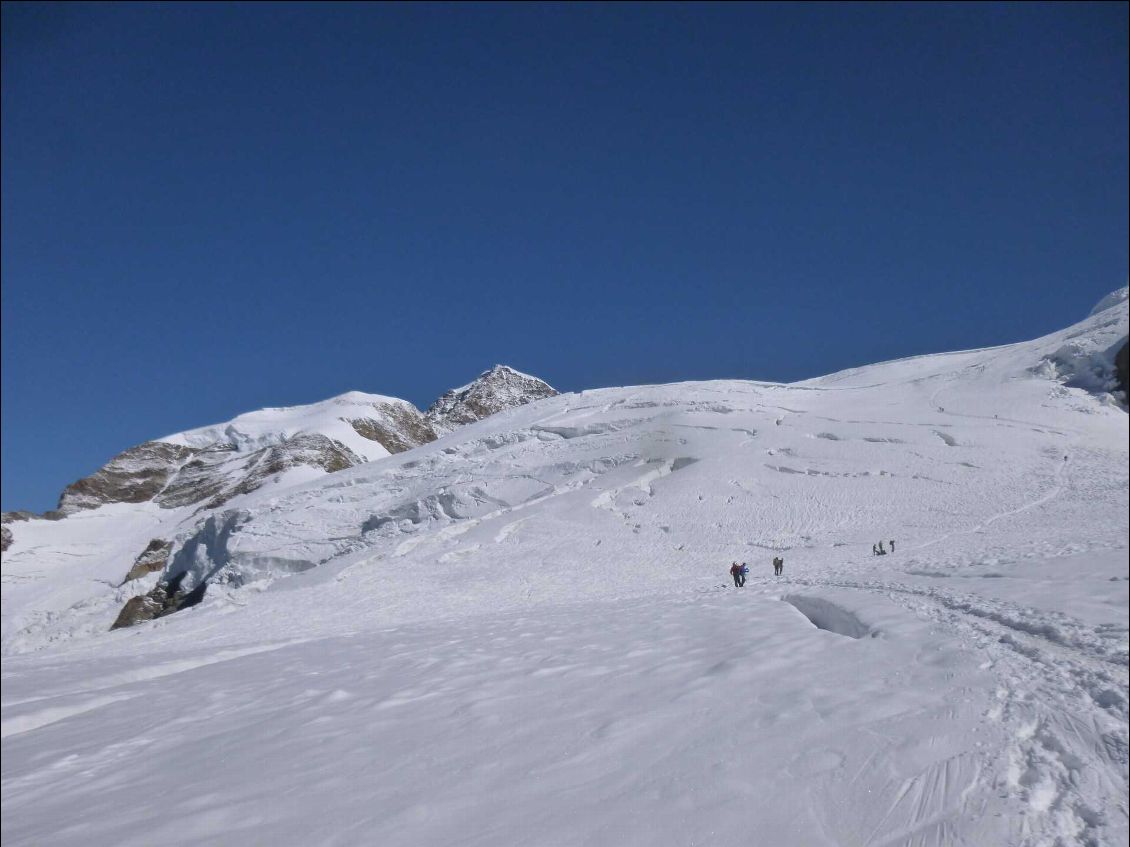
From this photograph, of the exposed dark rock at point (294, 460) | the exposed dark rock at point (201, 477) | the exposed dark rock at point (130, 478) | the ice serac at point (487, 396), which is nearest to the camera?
the exposed dark rock at point (294, 460)

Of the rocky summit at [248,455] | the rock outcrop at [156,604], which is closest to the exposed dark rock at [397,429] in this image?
the rocky summit at [248,455]

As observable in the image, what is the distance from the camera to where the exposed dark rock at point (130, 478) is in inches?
2739

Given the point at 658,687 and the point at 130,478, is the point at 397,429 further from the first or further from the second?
the point at 658,687

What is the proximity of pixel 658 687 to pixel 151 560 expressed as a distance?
43.8 m

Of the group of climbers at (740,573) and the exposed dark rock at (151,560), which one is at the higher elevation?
the exposed dark rock at (151,560)

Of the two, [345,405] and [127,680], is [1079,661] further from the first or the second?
[345,405]

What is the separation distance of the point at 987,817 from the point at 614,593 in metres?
15.5

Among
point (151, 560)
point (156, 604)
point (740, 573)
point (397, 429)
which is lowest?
point (156, 604)

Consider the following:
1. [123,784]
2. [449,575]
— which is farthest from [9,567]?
[123,784]

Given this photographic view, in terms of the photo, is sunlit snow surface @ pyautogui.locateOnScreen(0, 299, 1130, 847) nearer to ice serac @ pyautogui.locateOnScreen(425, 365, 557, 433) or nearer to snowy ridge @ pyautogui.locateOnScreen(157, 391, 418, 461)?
snowy ridge @ pyautogui.locateOnScreen(157, 391, 418, 461)

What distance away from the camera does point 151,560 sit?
4106 centimetres

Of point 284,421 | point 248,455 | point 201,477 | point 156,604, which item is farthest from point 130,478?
point 156,604

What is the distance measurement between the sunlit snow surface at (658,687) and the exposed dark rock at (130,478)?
185 ft

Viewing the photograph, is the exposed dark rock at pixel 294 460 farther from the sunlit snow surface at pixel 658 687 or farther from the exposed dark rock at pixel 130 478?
the sunlit snow surface at pixel 658 687
